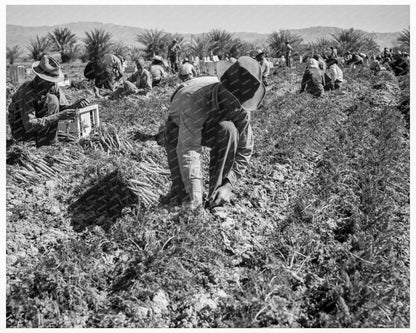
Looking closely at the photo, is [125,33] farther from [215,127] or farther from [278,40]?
[215,127]

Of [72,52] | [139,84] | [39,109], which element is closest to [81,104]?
[39,109]

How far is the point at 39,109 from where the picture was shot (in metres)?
4.71

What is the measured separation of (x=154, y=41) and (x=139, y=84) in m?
11.7

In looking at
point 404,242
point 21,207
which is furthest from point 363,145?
point 21,207

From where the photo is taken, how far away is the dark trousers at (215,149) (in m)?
3.21

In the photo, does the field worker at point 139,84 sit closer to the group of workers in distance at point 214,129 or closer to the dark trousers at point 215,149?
the group of workers in distance at point 214,129

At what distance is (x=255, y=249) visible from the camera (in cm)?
318

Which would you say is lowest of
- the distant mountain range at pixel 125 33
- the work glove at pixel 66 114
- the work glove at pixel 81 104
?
the distant mountain range at pixel 125 33

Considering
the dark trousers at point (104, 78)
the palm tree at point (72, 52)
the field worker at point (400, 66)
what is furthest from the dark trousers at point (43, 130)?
the palm tree at point (72, 52)

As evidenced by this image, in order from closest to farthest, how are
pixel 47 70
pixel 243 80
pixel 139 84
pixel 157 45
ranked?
1. pixel 243 80
2. pixel 47 70
3. pixel 139 84
4. pixel 157 45

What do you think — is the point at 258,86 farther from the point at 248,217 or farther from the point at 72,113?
the point at 72,113

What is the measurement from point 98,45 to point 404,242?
53.0 ft

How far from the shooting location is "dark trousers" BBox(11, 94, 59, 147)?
4.63 meters

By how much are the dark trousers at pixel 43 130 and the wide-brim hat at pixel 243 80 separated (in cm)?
233
